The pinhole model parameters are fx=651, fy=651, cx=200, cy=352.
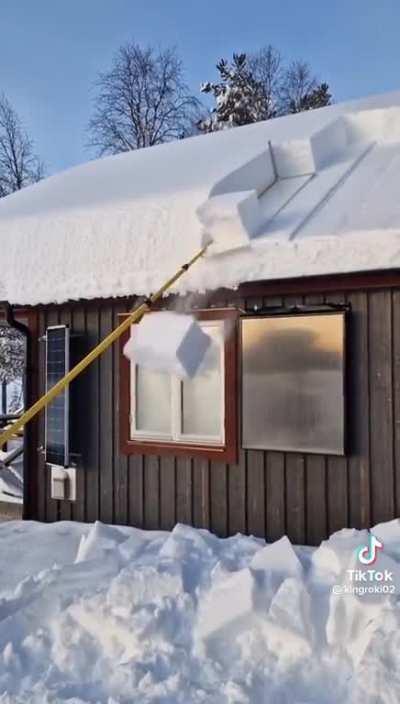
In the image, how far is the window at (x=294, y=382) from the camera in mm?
4316

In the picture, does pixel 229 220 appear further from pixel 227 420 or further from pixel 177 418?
pixel 177 418

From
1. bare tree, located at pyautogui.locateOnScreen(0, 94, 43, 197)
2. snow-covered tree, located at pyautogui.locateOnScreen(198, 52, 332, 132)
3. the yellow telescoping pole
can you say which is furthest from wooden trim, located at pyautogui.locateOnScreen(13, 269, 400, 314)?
bare tree, located at pyautogui.locateOnScreen(0, 94, 43, 197)

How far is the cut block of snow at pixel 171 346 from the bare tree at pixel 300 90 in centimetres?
1995

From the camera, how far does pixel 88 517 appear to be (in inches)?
222

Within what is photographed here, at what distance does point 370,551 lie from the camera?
3.46m

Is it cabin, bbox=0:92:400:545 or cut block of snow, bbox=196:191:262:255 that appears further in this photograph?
cut block of snow, bbox=196:191:262:255

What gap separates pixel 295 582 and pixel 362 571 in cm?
35

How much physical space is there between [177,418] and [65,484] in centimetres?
140

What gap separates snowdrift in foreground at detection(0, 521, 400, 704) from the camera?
2.74 metres

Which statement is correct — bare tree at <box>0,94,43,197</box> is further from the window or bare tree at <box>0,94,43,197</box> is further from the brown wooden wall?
the window

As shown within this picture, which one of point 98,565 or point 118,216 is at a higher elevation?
point 118,216

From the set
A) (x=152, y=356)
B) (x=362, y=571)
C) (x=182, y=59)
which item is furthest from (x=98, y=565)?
(x=182, y=59)

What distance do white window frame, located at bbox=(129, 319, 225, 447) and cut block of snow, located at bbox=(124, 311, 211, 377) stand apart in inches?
17.9

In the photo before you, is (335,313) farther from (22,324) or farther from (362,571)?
(22,324)
